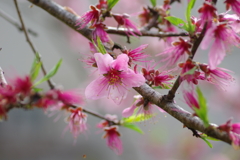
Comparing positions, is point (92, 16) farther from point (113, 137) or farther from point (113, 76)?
point (113, 137)

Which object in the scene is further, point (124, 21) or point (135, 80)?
point (124, 21)

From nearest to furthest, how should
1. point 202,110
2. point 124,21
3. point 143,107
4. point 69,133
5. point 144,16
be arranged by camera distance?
point 202,110, point 143,107, point 124,21, point 144,16, point 69,133

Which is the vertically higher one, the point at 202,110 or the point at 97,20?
the point at 97,20

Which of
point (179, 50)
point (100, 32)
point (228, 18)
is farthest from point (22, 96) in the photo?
point (228, 18)

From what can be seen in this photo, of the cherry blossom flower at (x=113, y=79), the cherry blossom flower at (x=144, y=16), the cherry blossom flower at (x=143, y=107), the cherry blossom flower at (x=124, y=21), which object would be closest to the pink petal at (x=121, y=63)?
the cherry blossom flower at (x=113, y=79)

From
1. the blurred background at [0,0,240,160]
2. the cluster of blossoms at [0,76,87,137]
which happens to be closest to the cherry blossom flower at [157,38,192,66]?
the cluster of blossoms at [0,76,87,137]

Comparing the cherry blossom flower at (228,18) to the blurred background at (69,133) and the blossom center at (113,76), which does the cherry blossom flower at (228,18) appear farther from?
the blurred background at (69,133)

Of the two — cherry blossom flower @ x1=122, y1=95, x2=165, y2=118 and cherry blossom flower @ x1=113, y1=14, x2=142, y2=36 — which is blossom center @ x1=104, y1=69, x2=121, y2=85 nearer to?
cherry blossom flower @ x1=122, y1=95, x2=165, y2=118

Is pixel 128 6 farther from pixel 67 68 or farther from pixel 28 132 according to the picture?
pixel 28 132
